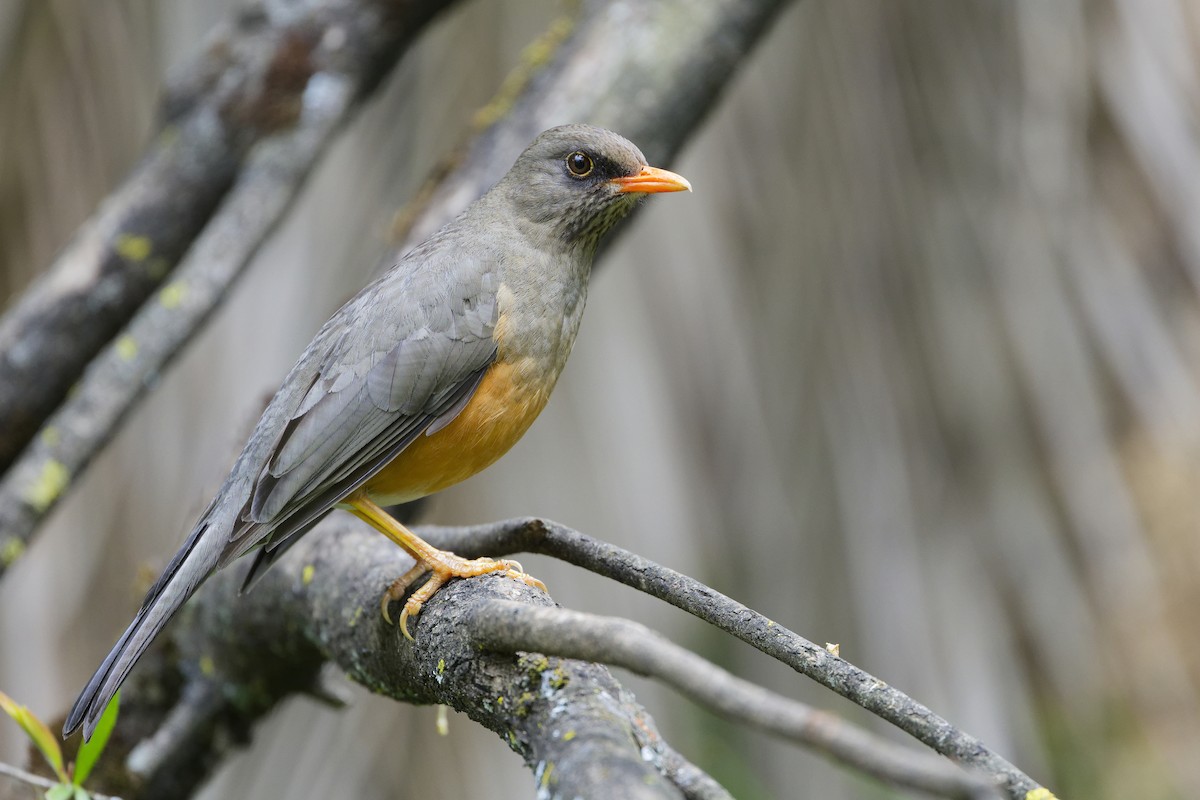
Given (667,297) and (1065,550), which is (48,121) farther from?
(1065,550)

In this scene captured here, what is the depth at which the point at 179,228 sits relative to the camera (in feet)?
12.6

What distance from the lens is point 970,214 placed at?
5.09 metres

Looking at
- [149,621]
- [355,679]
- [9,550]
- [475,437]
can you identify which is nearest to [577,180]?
[475,437]

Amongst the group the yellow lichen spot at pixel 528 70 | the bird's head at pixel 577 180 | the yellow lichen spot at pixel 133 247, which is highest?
the yellow lichen spot at pixel 528 70

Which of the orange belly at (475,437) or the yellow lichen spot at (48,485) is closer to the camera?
the orange belly at (475,437)

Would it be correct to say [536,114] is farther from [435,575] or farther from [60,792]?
[60,792]

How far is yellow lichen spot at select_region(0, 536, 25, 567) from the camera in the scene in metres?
3.30

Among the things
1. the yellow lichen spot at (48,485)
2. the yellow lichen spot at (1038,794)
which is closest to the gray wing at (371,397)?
the yellow lichen spot at (48,485)

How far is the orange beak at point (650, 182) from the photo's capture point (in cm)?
344

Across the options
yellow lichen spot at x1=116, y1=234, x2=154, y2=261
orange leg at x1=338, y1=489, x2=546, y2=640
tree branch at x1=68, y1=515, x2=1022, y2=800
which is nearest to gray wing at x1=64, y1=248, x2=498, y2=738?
orange leg at x1=338, y1=489, x2=546, y2=640

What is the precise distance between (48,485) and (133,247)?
0.83 meters

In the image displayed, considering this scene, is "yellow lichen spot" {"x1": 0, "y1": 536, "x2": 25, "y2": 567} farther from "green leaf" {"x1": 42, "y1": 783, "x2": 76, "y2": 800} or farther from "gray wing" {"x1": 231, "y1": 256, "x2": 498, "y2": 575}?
"green leaf" {"x1": 42, "y1": 783, "x2": 76, "y2": 800}

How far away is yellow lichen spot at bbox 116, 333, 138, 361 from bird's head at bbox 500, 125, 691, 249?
3.90 feet

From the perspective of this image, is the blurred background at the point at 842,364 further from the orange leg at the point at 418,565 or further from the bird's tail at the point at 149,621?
the bird's tail at the point at 149,621
